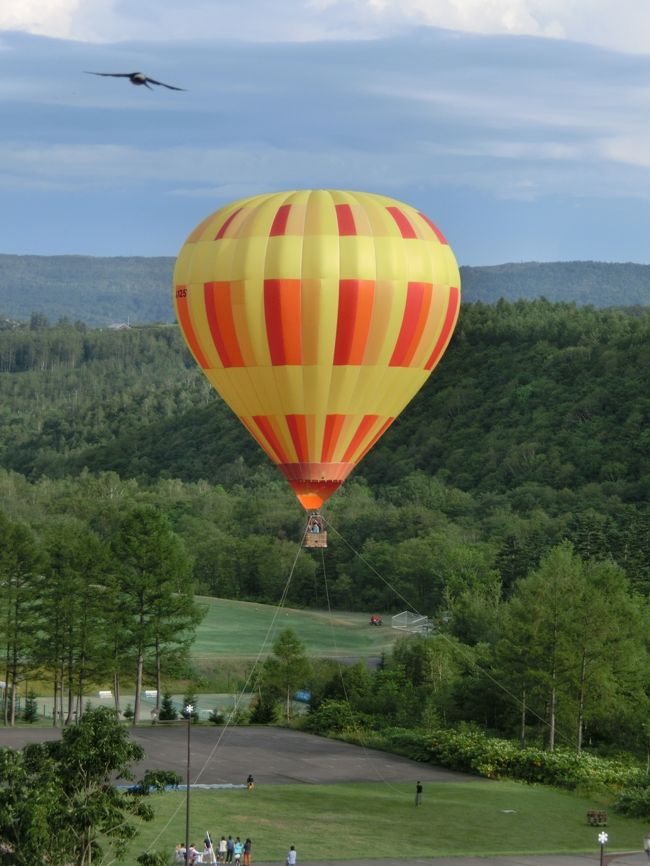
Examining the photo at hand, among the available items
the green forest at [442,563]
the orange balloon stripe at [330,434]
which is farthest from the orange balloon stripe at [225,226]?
the green forest at [442,563]

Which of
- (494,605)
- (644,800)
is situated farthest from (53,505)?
(644,800)

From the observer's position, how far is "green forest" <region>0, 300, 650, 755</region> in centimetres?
7375

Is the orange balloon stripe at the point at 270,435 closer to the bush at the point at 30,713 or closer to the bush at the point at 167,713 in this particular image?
the bush at the point at 167,713

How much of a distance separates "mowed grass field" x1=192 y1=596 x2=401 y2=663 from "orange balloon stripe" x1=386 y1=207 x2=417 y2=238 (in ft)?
151

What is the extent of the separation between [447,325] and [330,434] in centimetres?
553

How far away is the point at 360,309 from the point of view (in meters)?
57.5

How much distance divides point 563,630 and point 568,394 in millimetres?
117840

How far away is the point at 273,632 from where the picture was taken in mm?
113750

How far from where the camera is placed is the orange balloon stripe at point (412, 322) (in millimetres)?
58438

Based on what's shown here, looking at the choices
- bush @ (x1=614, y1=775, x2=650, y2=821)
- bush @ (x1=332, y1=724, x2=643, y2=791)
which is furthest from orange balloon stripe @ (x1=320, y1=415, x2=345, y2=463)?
bush @ (x1=614, y1=775, x2=650, y2=821)

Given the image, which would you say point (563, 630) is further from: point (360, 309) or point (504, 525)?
point (504, 525)

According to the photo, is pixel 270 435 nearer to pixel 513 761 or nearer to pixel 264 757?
pixel 264 757

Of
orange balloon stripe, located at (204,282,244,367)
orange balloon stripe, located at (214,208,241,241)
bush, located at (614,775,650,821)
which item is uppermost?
orange balloon stripe, located at (214,208,241,241)

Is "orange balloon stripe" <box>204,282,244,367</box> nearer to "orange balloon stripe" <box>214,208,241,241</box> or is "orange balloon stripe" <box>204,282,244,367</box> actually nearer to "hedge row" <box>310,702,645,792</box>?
"orange balloon stripe" <box>214,208,241,241</box>
